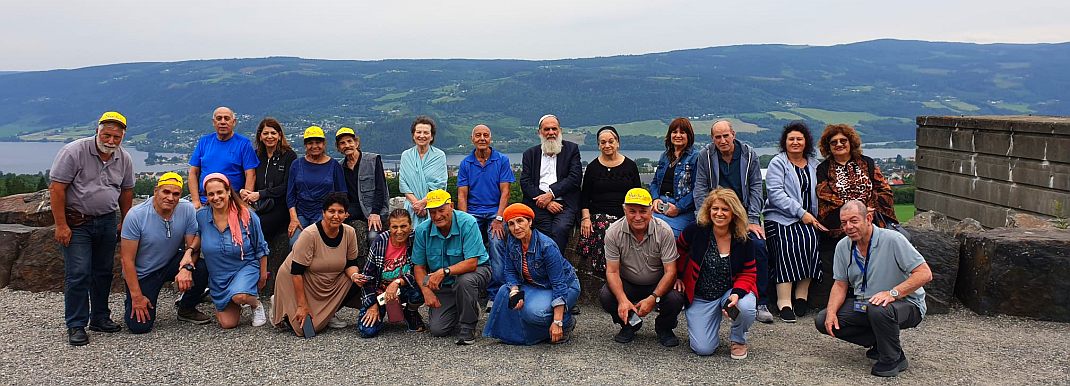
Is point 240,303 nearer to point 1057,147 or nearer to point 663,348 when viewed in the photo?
point 663,348

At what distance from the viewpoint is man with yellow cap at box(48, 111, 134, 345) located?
251 inches

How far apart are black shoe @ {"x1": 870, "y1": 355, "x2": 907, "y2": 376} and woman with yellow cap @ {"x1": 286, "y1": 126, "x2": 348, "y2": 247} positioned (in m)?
5.06

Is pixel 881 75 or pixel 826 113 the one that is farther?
pixel 881 75

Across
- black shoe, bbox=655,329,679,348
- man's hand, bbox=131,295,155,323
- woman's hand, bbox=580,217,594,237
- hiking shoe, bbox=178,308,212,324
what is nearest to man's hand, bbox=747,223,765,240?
black shoe, bbox=655,329,679,348

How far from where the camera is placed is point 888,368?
215 inches

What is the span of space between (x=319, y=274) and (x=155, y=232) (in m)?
1.49

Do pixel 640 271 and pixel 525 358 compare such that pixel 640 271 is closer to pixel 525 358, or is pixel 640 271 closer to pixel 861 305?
pixel 525 358

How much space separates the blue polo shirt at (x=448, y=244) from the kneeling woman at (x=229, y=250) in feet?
5.31

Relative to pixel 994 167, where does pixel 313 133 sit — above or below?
above

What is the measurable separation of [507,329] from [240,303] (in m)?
2.53

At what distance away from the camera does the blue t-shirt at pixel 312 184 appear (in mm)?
7609

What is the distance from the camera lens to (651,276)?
20.8ft

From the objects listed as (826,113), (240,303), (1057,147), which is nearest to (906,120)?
(826,113)

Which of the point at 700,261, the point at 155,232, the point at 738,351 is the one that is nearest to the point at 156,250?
the point at 155,232
